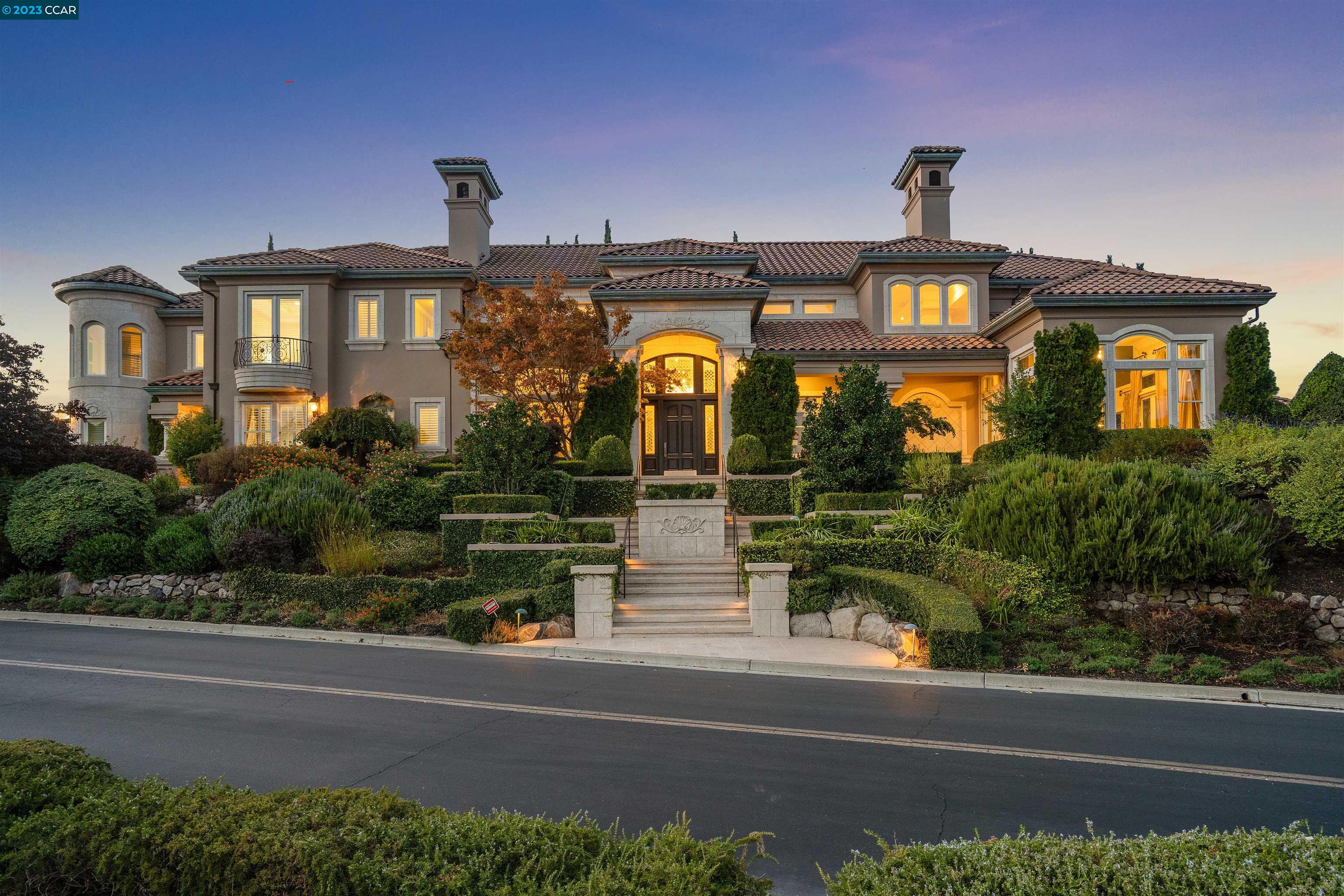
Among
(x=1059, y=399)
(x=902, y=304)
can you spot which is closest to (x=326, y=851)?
(x=1059, y=399)

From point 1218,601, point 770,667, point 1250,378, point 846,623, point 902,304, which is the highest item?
point 902,304

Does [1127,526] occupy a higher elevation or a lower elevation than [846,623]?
higher

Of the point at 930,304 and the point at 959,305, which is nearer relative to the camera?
the point at 959,305

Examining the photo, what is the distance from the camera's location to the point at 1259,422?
1891 centimetres

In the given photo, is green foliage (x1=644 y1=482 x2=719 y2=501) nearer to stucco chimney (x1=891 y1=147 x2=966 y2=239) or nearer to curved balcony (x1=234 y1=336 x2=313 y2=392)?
curved balcony (x1=234 y1=336 x2=313 y2=392)

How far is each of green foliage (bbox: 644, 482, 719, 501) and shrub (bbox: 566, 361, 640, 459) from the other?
340 cm

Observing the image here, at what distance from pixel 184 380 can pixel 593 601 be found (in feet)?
73.5

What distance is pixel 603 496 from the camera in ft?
59.6

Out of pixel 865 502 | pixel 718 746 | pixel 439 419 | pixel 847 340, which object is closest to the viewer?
pixel 718 746

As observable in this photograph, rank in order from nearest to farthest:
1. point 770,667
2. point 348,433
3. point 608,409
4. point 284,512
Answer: point 770,667
point 284,512
point 348,433
point 608,409

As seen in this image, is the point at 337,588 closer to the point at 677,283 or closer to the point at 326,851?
the point at 326,851

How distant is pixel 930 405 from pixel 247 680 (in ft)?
74.9

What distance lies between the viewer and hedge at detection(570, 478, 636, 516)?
59.3 feet

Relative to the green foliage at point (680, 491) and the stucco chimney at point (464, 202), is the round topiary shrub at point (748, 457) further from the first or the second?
the stucco chimney at point (464, 202)
